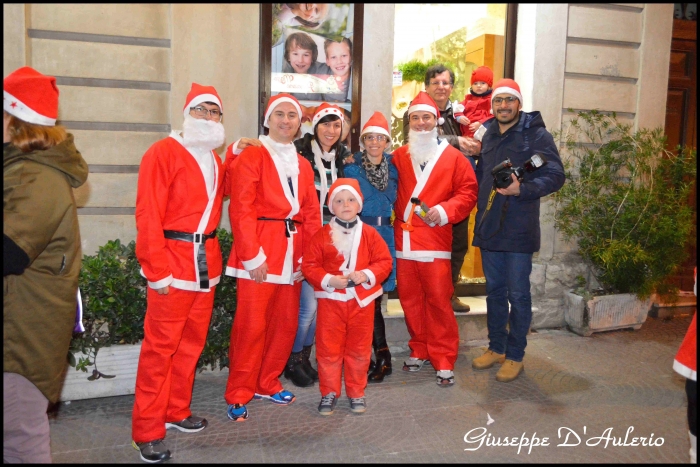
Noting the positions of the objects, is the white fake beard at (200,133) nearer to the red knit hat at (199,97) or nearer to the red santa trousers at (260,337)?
the red knit hat at (199,97)

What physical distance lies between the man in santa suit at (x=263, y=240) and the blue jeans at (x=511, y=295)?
1.81m

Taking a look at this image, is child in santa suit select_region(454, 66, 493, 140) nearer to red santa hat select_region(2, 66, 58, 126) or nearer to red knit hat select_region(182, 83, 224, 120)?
red knit hat select_region(182, 83, 224, 120)

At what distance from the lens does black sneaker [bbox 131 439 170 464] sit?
335 cm

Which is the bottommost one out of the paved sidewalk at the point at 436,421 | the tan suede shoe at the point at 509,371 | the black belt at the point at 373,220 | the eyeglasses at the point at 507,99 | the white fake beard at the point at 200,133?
the paved sidewalk at the point at 436,421

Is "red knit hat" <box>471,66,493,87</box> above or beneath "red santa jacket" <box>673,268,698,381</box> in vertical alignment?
above

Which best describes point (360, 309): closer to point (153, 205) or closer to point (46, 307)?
point (153, 205)

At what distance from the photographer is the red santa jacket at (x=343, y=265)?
4.04m

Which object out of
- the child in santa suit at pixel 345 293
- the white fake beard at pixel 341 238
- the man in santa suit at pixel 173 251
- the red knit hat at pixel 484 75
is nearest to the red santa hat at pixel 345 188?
the child in santa suit at pixel 345 293

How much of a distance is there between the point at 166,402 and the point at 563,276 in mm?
4719

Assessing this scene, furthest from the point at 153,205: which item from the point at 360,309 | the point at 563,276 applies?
the point at 563,276

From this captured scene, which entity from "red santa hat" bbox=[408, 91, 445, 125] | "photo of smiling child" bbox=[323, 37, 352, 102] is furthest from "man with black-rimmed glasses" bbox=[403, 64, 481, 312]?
"photo of smiling child" bbox=[323, 37, 352, 102]

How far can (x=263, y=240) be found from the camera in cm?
390

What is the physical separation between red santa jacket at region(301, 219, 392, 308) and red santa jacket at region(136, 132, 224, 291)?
72cm

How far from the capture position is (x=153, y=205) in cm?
330
